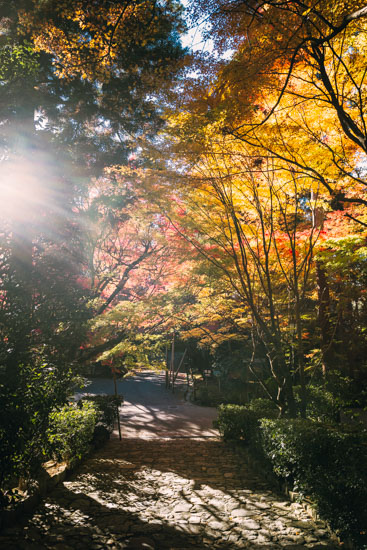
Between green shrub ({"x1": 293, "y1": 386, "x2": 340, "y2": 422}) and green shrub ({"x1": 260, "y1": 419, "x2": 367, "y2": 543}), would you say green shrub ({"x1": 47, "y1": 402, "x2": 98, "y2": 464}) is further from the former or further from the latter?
green shrub ({"x1": 293, "y1": 386, "x2": 340, "y2": 422})

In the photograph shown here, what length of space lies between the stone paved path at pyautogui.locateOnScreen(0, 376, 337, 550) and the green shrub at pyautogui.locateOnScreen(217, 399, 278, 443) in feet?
4.57

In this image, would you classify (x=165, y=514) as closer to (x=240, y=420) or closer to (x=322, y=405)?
(x=240, y=420)

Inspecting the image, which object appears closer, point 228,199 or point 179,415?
point 228,199

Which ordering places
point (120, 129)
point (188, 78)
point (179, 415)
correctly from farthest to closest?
1. point (179, 415)
2. point (120, 129)
3. point (188, 78)

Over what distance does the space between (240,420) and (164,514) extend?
4.11m

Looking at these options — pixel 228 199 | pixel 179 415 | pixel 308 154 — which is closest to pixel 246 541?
pixel 228 199

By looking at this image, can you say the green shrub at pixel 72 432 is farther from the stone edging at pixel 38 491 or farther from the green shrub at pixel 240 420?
the green shrub at pixel 240 420

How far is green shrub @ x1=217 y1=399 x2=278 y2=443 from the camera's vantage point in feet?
24.9

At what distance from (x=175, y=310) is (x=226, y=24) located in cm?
Answer: 807

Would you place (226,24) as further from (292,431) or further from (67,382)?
(292,431)

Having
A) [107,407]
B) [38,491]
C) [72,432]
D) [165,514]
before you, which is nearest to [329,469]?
[165,514]

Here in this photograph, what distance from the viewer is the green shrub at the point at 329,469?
3350 millimetres

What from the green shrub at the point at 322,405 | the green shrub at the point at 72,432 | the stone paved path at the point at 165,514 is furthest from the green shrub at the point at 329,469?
the green shrub at the point at 322,405

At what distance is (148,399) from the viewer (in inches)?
673
